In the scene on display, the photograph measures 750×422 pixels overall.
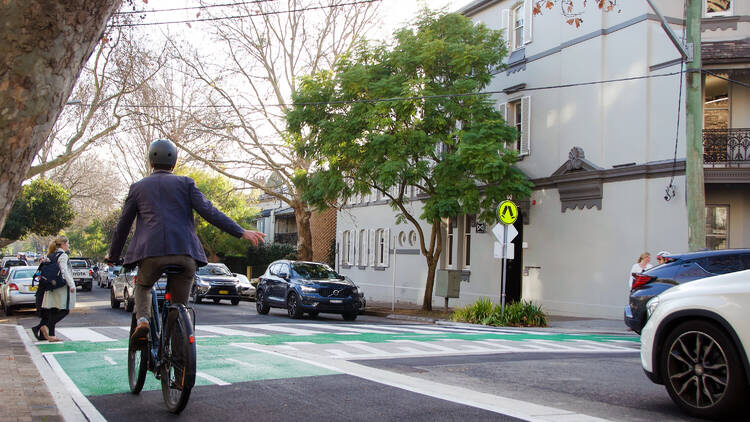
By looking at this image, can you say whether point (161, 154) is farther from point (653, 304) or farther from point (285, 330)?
point (285, 330)

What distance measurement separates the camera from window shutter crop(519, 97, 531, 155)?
25188 millimetres

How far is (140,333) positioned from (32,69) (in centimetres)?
317

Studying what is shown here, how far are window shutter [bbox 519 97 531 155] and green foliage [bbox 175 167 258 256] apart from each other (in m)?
28.6

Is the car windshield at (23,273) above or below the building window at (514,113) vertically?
below

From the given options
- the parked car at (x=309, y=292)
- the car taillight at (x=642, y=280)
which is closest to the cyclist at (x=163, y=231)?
the car taillight at (x=642, y=280)

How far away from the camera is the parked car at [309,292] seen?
20828 mm

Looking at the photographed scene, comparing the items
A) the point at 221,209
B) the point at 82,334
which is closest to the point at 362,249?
the point at 221,209

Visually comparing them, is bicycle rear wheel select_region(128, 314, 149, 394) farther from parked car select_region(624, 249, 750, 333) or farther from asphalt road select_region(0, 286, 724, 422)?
parked car select_region(624, 249, 750, 333)

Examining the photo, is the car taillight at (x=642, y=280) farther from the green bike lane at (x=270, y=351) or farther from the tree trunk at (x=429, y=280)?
the tree trunk at (x=429, y=280)

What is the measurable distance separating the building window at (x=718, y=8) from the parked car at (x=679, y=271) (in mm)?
10811

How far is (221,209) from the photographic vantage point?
5172 cm

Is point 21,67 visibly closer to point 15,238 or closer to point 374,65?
point 374,65

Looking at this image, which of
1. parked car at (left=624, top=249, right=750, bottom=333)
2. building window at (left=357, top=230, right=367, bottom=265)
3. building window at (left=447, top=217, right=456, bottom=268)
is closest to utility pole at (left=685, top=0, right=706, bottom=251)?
parked car at (left=624, top=249, right=750, bottom=333)

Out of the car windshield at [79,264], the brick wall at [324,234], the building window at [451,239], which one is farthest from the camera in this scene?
the brick wall at [324,234]
